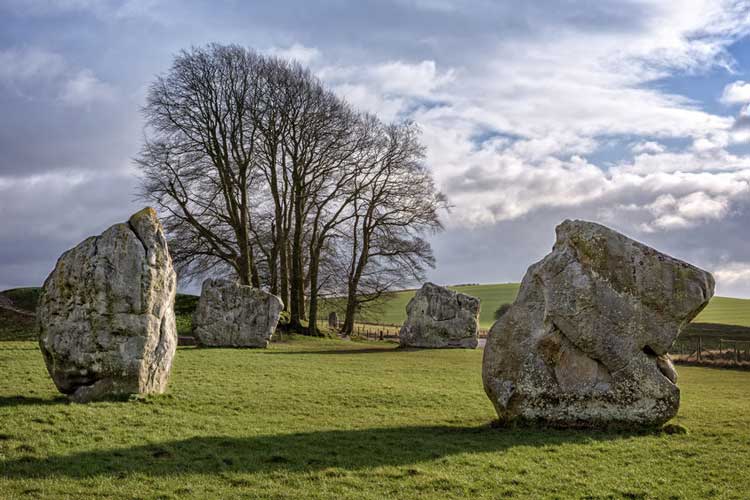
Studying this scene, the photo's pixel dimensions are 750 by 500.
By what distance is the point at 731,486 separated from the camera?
9492mm

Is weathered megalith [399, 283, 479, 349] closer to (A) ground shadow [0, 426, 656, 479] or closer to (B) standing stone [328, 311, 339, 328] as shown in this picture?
(B) standing stone [328, 311, 339, 328]

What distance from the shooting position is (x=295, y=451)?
35.9 feet

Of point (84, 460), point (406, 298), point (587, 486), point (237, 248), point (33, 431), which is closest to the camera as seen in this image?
point (587, 486)

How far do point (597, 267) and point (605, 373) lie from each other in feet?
6.41

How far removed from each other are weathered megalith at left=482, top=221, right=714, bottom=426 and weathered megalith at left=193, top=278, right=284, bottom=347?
62.0 ft

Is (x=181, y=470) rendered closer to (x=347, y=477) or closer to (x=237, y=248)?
(x=347, y=477)

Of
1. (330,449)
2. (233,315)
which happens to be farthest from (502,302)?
(330,449)

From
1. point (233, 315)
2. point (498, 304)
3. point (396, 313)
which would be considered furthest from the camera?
point (498, 304)

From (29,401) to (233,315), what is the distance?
16579 mm

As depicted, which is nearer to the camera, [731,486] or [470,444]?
[731,486]

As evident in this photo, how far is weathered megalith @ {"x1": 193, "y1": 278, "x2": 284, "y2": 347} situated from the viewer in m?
30.1

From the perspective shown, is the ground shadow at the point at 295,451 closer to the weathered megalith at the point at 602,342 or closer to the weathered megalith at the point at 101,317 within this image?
the weathered megalith at the point at 602,342

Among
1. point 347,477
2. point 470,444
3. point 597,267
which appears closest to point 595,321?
point 597,267

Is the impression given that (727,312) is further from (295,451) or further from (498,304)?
(295,451)
